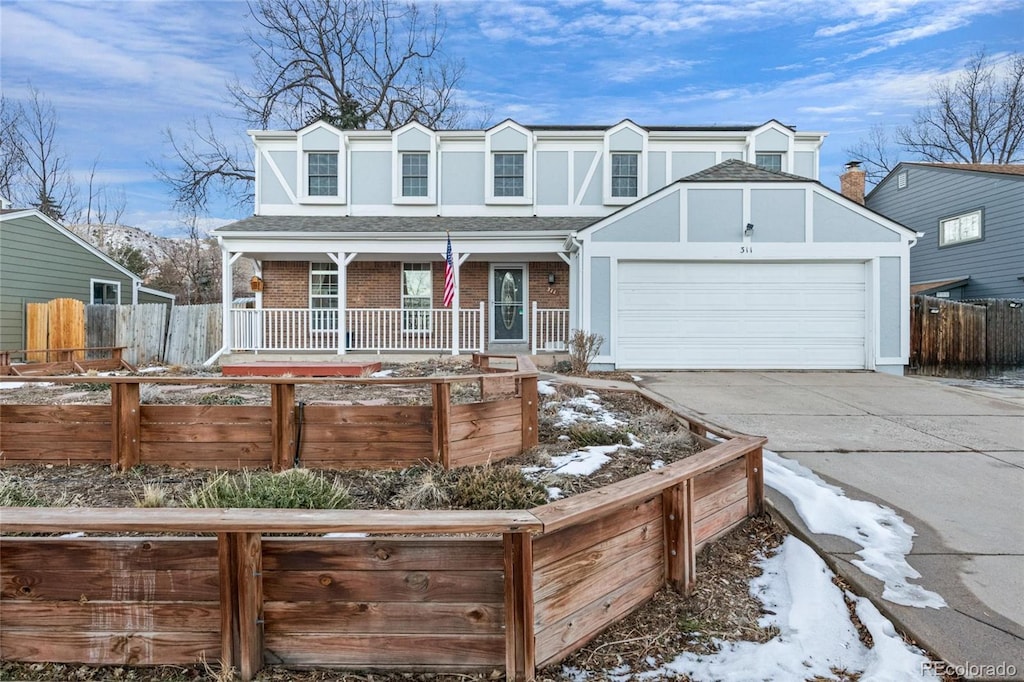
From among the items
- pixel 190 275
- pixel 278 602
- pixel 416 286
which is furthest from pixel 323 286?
pixel 190 275

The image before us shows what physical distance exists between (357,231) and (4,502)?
10.3 m

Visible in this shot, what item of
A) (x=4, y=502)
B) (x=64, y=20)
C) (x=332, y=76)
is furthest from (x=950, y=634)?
(x=332, y=76)

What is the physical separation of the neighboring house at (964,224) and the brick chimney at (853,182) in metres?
2.16

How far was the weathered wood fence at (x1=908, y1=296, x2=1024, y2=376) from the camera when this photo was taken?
39.4 feet

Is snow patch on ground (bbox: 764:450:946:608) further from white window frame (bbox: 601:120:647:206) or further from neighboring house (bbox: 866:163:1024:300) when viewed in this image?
neighboring house (bbox: 866:163:1024:300)

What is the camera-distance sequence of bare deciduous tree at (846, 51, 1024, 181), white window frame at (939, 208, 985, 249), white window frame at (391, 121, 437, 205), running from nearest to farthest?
white window frame at (391, 121, 437, 205) → white window frame at (939, 208, 985, 249) → bare deciduous tree at (846, 51, 1024, 181)

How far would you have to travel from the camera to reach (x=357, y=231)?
508 inches

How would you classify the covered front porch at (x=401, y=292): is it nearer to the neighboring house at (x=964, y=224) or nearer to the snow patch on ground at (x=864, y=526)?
the snow patch on ground at (x=864, y=526)

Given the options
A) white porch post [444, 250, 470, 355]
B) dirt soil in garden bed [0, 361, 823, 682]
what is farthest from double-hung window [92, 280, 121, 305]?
white porch post [444, 250, 470, 355]

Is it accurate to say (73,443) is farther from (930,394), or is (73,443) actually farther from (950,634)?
(930,394)

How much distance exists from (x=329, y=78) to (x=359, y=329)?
14.5m

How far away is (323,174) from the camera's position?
1480 centimetres

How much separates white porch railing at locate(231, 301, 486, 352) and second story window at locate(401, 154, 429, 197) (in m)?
3.53

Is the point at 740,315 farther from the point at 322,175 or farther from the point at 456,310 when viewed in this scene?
the point at 322,175
